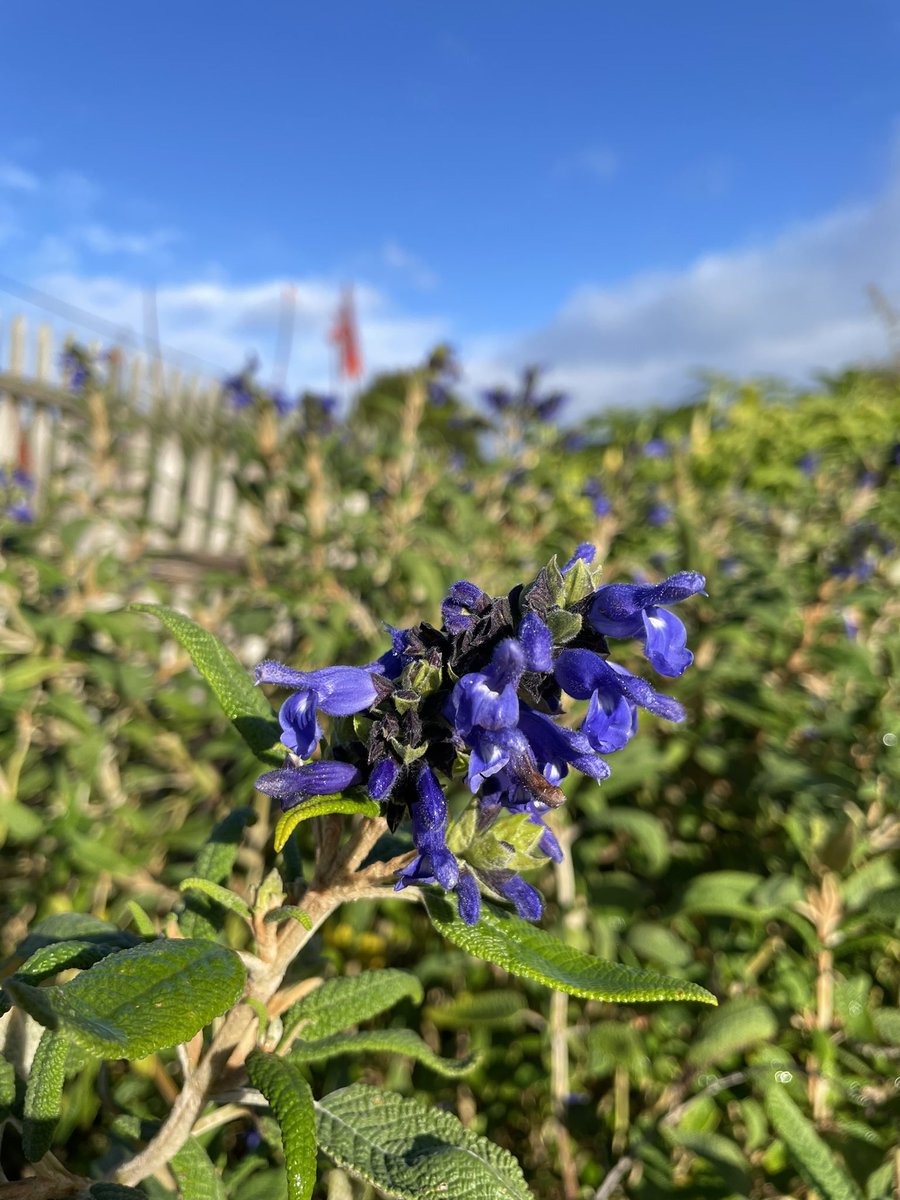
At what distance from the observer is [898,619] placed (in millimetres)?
3502

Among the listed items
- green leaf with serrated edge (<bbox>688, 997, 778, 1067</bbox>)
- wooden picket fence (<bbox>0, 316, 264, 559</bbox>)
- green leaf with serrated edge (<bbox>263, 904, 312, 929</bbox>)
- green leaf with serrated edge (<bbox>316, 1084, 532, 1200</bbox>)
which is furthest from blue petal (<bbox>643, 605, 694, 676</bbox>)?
wooden picket fence (<bbox>0, 316, 264, 559</bbox>)

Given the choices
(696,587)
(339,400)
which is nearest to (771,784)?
(696,587)

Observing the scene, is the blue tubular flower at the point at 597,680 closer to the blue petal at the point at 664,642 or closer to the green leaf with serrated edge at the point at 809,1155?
the blue petal at the point at 664,642

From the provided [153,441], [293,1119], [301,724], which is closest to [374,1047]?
[293,1119]

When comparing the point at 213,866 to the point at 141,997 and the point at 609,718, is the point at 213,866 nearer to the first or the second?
the point at 141,997

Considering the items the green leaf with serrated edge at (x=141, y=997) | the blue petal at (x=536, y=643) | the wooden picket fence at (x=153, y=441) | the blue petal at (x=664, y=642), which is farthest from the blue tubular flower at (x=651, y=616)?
the wooden picket fence at (x=153, y=441)

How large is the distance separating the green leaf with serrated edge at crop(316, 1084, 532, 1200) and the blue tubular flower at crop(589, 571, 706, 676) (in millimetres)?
604

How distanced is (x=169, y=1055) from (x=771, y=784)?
180cm

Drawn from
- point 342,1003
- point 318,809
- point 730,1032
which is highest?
point 318,809

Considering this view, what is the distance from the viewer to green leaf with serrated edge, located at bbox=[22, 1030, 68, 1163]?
0.87m

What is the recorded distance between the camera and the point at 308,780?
0.90m

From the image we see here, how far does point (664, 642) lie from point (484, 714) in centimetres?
26

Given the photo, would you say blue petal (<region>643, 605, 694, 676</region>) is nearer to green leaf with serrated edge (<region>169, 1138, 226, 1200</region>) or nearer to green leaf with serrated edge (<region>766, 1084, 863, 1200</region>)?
green leaf with serrated edge (<region>169, 1138, 226, 1200</region>)

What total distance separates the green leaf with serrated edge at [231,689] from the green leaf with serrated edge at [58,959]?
0.29 metres
